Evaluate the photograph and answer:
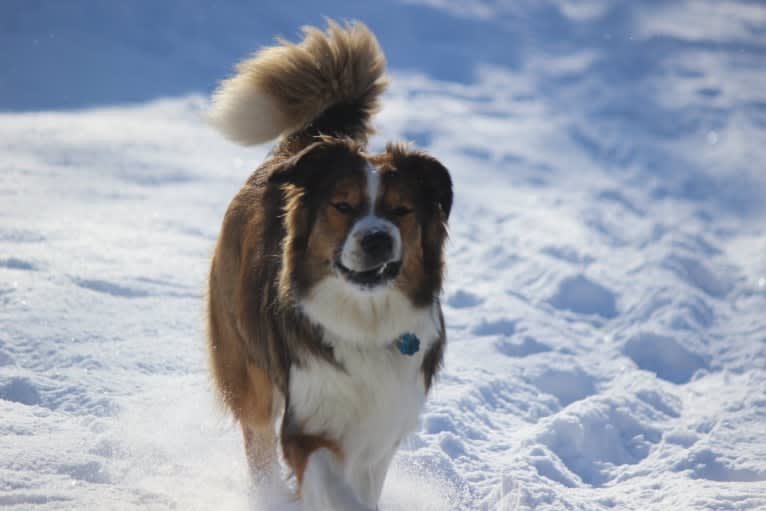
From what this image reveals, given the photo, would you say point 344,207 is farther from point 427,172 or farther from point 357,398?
point 357,398

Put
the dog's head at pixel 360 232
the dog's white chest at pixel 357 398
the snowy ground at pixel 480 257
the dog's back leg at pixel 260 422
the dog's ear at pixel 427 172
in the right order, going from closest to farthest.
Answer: the dog's head at pixel 360 232 < the dog's white chest at pixel 357 398 < the dog's ear at pixel 427 172 < the dog's back leg at pixel 260 422 < the snowy ground at pixel 480 257

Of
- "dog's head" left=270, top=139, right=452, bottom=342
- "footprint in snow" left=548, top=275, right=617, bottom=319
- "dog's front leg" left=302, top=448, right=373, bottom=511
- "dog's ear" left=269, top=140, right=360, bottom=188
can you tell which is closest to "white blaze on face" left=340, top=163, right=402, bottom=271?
"dog's head" left=270, top=139, right=452, bottom=342

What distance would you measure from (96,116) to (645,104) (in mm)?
8436

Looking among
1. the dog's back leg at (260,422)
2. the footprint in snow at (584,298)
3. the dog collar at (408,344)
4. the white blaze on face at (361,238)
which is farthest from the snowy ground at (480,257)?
the white blaze on face at (361,238)

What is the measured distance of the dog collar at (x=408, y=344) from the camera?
3.63m

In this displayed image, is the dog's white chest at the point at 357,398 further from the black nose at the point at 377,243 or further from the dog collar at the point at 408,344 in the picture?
the black nose at the point at 377,243

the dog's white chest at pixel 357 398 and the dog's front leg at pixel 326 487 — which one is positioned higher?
the dog's white chest at pixel 357 398

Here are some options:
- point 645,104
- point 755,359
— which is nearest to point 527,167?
point 645,104

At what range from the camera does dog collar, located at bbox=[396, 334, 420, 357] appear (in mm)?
3631

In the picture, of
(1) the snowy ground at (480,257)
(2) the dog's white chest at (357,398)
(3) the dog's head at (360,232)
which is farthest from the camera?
(1) the snowy ground at (480,257)

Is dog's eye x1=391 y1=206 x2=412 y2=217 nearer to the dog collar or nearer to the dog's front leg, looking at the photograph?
the dog collar

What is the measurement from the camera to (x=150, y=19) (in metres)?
15.5

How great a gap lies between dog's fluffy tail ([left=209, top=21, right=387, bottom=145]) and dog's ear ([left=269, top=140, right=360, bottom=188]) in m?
0.97

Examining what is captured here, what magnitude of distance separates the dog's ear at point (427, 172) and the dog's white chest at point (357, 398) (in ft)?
2.23
